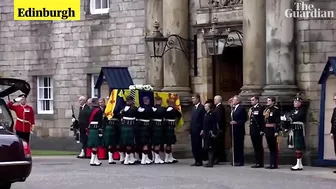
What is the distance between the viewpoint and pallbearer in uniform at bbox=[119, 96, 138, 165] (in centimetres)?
2200

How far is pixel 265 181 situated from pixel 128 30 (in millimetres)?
11173

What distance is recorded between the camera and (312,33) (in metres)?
21.6

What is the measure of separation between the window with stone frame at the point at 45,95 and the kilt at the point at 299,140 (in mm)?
12079

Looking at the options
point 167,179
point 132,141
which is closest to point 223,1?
point 132,141

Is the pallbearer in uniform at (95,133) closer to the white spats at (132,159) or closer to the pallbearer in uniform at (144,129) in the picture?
the white spats at (132,159)

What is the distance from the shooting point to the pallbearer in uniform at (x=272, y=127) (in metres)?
20.6

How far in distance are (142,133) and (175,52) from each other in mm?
3318

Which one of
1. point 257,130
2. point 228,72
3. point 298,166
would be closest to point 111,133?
point 257,130

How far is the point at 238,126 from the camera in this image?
21.5 metres

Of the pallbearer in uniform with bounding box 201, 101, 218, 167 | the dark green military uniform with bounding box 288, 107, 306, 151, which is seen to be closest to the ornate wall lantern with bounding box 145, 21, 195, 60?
the pallbearer in uniform with bounding box 201, 101, 218, 167

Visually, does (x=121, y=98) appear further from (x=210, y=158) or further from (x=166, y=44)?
(x=166, y=44)

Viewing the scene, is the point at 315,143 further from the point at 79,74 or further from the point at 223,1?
the point at 79,74
